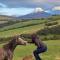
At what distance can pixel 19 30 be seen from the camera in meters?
22.8

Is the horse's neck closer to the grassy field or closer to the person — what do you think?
the person

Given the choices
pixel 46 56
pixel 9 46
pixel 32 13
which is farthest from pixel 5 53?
pixel 32 13

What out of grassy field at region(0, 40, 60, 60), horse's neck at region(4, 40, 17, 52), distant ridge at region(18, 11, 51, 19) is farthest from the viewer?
distant ridge at region(18, 11, 51, 19)

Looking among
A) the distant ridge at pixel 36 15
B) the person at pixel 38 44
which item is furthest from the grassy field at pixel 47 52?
the person at pixel 38 44

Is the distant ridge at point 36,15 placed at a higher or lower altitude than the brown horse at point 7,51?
higher

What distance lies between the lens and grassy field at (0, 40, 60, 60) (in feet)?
58.4

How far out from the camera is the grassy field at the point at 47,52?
701 inches

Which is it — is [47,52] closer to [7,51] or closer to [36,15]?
[36,15]

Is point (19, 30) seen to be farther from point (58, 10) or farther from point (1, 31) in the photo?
point (58, 10)

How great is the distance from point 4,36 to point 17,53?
3922 millimetres

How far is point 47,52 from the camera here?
1883 centimetres

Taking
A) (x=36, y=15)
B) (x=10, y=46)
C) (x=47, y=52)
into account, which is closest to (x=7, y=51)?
(x=10, y=46)

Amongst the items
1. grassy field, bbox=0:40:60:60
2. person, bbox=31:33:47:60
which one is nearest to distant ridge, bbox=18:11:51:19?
grassy field, bbox=0:40:60:60

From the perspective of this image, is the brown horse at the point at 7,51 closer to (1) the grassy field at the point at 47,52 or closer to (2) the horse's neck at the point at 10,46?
(2) the horse's neck at the point at 10,46
